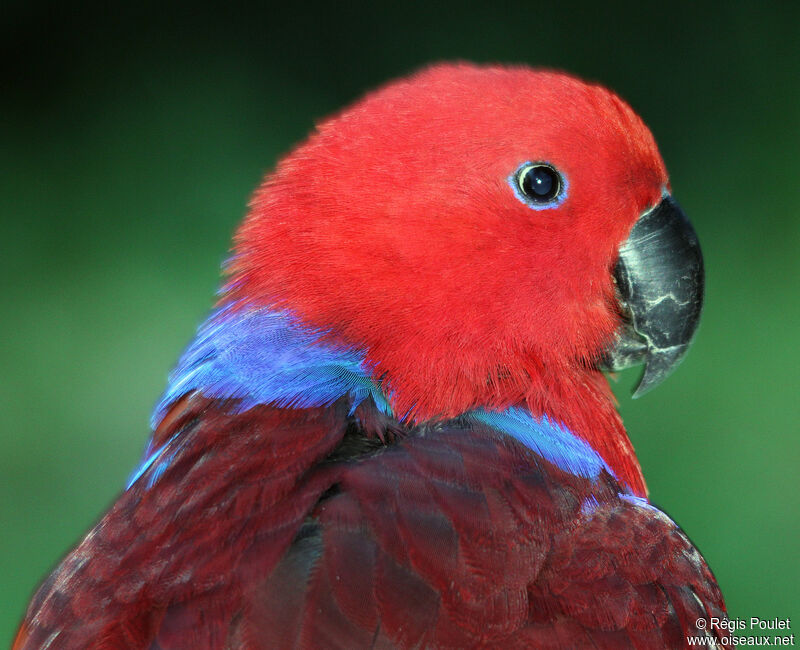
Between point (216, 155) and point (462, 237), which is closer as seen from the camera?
point (462, 237)

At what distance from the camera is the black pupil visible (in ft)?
4.00

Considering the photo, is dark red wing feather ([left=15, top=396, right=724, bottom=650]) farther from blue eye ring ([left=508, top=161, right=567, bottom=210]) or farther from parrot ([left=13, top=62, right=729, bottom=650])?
blue eye ring ([left=508, top=161, right=567, bottom=210])

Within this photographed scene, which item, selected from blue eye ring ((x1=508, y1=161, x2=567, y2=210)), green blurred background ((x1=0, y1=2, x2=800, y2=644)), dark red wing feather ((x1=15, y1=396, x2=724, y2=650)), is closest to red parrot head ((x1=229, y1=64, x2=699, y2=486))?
blue eye ring ((x1=508, y1=161, x2=567, y2=210))

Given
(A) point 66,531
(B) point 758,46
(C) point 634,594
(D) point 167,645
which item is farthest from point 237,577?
(B) point 758,46

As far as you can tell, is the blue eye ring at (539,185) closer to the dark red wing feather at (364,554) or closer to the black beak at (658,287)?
the black beak at (658,287)

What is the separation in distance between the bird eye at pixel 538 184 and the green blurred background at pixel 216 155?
1802mm

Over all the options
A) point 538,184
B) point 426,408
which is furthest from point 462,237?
point 426,408

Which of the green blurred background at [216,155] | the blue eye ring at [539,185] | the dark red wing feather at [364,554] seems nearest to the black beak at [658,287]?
the blue eye ring at [539,185]

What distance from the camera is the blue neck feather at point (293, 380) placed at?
1.10 meters

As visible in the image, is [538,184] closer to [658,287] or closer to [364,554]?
[658,287]

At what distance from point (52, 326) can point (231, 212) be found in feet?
2.28

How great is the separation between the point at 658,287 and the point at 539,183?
0.79ft

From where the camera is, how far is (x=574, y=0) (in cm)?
330

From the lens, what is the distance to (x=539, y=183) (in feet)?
4.01
